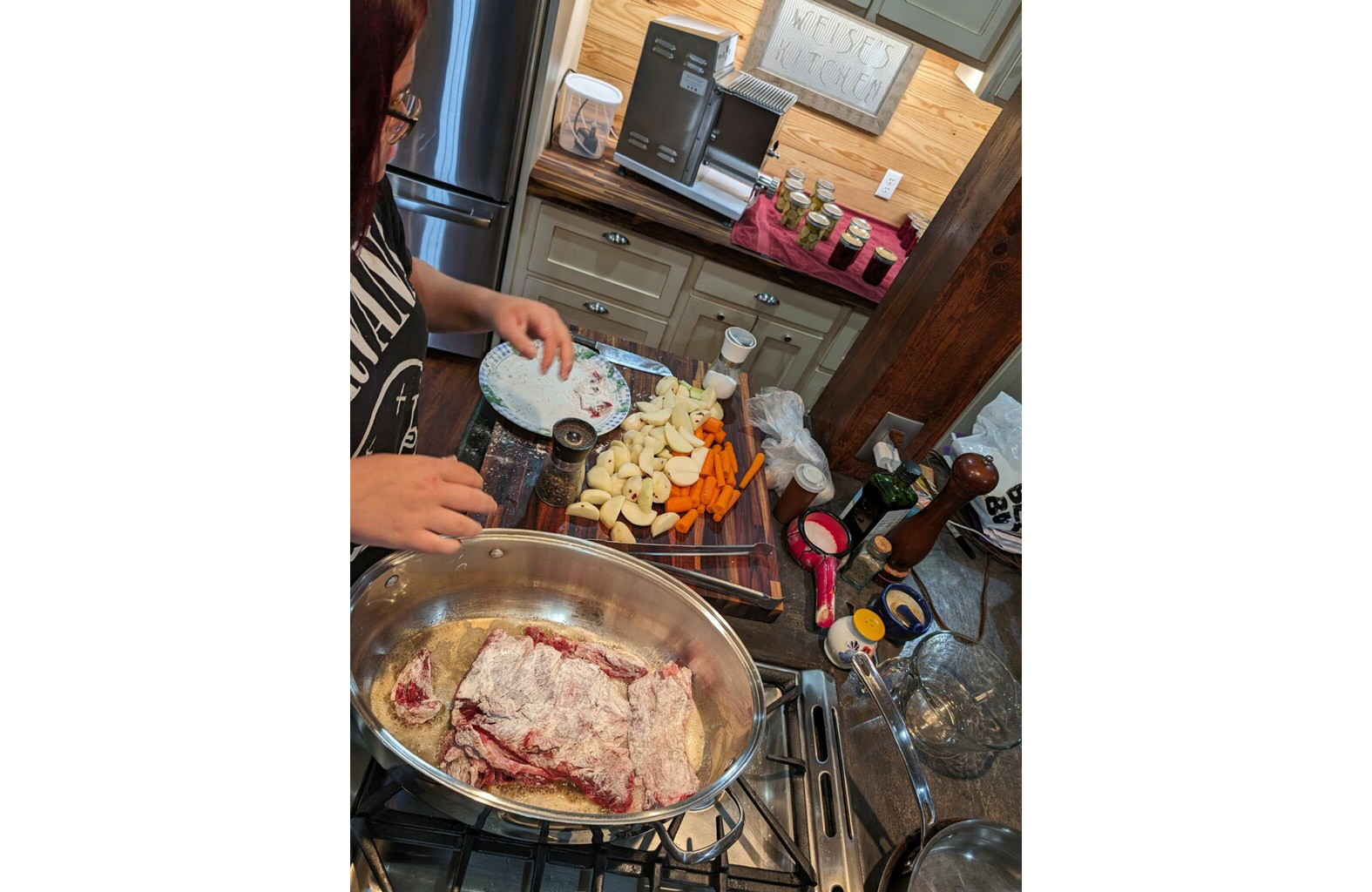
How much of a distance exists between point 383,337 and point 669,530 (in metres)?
0.66

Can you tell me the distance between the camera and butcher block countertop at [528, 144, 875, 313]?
2.27 metres

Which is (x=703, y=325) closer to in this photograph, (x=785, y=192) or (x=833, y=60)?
(x=785, y=192)

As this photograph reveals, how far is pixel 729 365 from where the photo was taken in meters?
1.56

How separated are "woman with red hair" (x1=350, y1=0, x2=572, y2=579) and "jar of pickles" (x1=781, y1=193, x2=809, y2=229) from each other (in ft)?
5.84

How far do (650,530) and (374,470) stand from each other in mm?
694

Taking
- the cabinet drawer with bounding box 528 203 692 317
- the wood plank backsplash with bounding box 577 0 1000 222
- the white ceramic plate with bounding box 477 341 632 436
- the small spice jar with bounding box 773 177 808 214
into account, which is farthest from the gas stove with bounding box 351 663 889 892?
the wood plank backsplash with bounding box 577 0 1000 222

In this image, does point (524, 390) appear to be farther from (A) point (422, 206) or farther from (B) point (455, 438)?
(A) point (422, 206)

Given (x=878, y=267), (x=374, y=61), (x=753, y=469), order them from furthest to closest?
(x=878, y=267), (x=753, y=469), (x=374, y=61)

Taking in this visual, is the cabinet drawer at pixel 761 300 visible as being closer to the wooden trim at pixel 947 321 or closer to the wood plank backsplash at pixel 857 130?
the wood plank backsplash at pixel 857 130

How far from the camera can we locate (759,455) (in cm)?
138

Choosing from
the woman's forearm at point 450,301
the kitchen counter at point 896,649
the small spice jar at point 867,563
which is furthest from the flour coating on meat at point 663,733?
the woman's forearm at point 450,301

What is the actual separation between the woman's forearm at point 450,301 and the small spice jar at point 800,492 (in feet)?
2.24

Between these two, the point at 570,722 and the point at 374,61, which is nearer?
the point at 374,61

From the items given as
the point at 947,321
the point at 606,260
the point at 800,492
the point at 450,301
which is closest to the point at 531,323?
the point at 450,301
